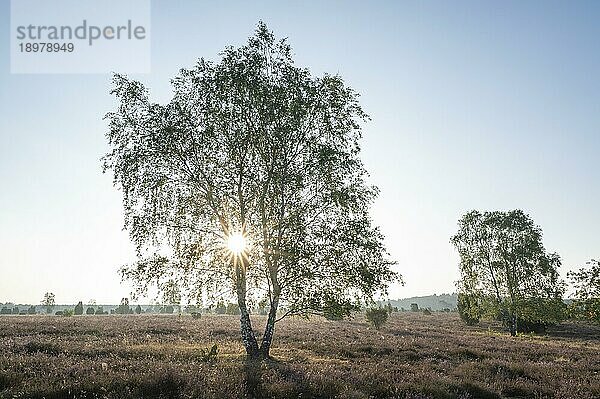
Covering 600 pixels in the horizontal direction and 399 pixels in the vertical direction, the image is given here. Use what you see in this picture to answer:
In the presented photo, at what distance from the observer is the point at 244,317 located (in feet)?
68.4

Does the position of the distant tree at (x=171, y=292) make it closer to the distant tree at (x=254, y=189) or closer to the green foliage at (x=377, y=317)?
the distant tree at (x=254, y=189)

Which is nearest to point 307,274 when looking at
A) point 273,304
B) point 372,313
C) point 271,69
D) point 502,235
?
point 273,304

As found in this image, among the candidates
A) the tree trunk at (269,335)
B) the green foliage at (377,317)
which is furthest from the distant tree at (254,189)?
the green foliage at (377,317)

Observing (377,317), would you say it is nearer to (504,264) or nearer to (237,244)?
(504,264)

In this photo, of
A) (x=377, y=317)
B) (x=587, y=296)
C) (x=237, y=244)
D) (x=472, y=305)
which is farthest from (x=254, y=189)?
(x=472, y=305)

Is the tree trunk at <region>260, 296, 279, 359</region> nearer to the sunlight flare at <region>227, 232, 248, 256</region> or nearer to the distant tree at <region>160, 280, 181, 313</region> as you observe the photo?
the sunlight flare at <region>227, 232, 248, 256</region>

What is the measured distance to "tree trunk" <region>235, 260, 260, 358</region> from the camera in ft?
66.8

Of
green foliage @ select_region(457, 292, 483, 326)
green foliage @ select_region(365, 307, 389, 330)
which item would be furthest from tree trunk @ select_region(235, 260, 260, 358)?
green foliage @ select_region(457, 292, 483, 326)

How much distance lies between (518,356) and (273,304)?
13742 millimetres

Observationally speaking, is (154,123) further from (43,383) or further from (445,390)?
(445,390)

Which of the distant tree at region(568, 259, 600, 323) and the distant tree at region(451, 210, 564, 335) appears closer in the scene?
the distant tree at region(568, 259, 600, 323)

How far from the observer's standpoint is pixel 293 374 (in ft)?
47.0

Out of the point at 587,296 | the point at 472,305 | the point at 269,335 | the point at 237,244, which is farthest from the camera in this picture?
the point at 472,305

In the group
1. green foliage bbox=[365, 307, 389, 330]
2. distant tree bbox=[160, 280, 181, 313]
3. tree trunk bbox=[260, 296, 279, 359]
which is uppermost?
distant tree bbox=[160, 280, 181, 313]
